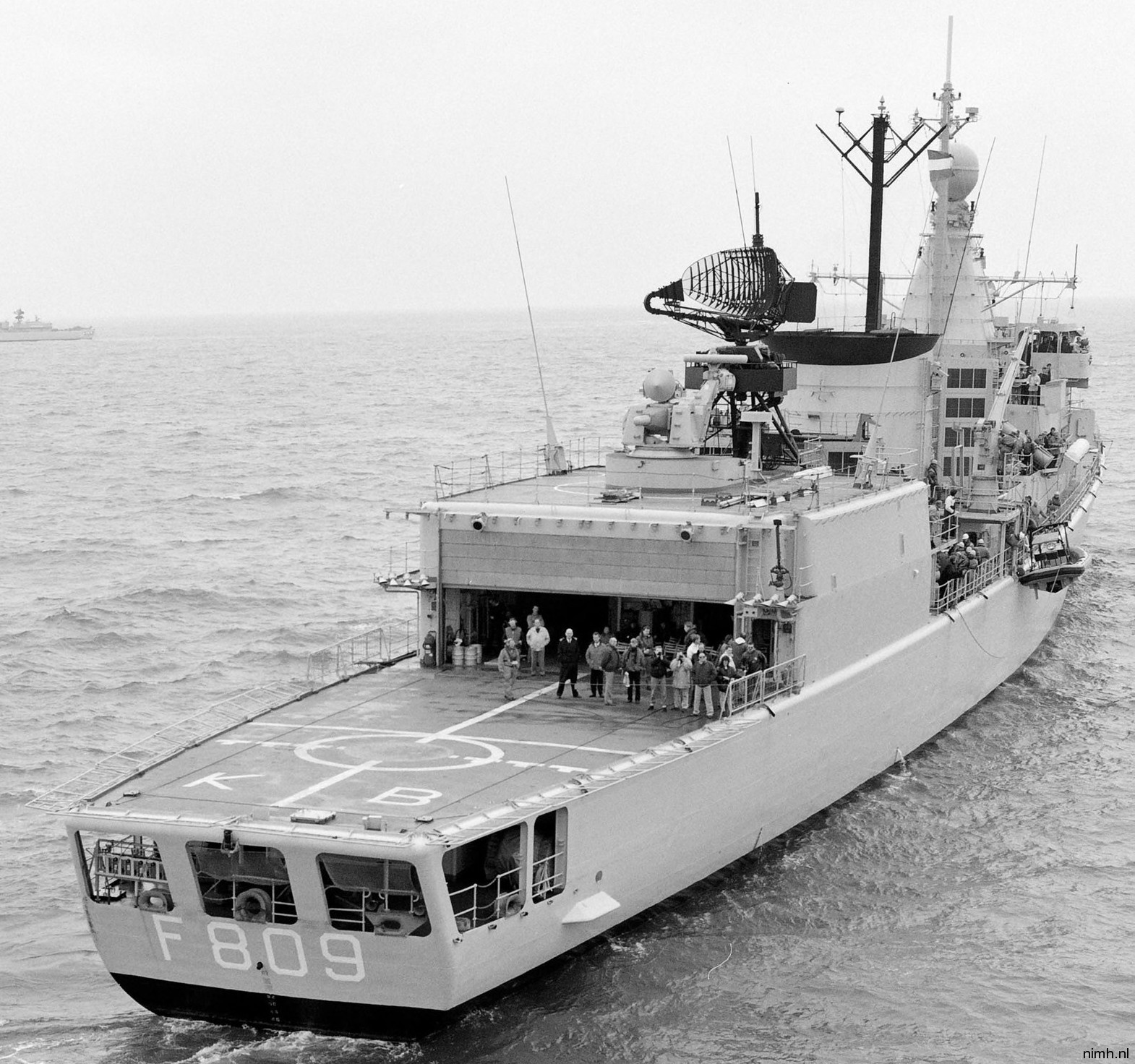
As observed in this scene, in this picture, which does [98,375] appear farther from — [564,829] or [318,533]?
[564,829]

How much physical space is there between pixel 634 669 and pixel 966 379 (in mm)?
16046

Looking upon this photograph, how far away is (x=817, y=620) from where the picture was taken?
2359 centimetres

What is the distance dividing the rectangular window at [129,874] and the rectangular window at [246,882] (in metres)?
0.41

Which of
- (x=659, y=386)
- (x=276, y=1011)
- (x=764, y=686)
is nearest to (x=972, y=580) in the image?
(x=659, y=386)

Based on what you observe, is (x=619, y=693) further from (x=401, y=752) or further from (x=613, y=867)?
(x=613, y=867)

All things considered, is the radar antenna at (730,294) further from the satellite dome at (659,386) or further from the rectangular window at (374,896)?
the rectangular window at (374,896)

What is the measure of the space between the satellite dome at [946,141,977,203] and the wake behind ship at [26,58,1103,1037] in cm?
9

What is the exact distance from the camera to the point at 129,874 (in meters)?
17.9

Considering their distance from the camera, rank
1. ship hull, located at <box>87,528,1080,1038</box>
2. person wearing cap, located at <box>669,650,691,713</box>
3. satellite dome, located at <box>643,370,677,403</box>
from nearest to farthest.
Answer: ship hull, located at <box>87,528,1080,1038</box>, person wearing cap, located at <box>669,650,691,713</box>, satellite dome, located at <box>643,370,677,403</box>

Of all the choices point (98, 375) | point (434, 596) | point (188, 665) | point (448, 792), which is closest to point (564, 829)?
point (448, 792)

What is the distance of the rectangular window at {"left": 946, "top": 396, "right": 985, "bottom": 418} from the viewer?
117ft

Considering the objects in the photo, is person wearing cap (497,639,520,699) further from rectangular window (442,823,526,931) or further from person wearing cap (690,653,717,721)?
rectangular window (442,823,526,931)

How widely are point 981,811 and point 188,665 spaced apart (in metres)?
16.3

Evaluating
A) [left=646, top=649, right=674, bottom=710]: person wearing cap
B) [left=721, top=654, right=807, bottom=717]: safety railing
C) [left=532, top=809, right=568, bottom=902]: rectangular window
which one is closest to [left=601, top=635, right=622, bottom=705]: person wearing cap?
[left=646, top=649, right=674, bottom=710]: person wearing cap
